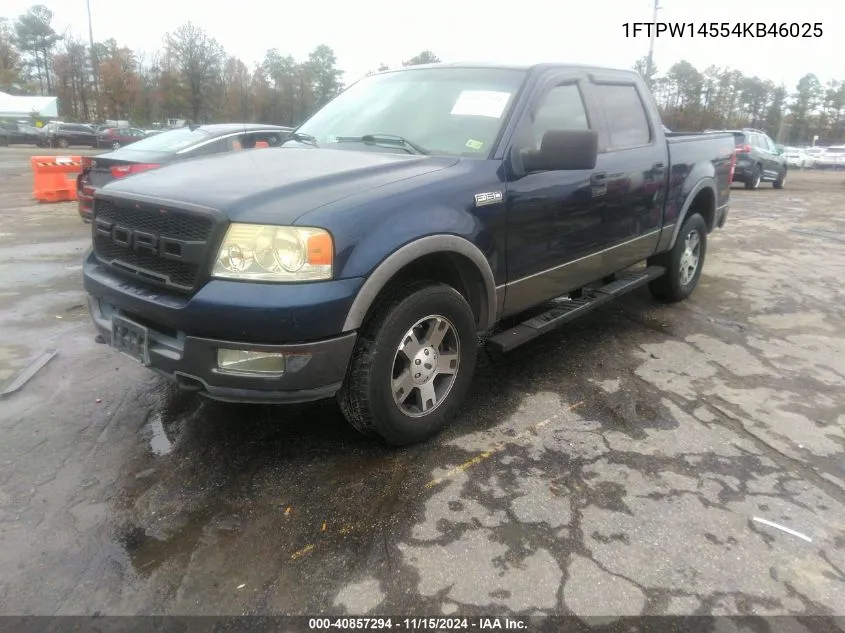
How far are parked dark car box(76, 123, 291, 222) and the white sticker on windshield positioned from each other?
3.68m

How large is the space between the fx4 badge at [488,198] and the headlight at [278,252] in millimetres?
935

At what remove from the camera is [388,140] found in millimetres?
3627

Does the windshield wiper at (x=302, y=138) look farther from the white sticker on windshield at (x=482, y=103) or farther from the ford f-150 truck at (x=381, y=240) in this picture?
the white sticker on windshield at (x=482, y=103)

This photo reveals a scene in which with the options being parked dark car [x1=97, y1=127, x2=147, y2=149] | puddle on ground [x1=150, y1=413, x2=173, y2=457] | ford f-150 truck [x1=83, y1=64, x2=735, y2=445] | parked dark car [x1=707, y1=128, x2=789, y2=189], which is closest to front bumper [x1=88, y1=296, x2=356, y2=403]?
ford f-150 truck [x1=83, y1=64, x2=735, y2=445]

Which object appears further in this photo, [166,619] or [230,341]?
[230,341]

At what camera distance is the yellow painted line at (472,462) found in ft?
8.02

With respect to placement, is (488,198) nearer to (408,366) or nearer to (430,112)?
(430,112)

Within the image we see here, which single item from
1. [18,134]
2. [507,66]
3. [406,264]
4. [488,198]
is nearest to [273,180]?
[406,264]

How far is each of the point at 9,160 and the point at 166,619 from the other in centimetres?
2901

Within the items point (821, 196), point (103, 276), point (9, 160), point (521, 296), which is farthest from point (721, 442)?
point (9, 160)

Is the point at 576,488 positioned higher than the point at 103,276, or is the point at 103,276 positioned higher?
the point at 103,276

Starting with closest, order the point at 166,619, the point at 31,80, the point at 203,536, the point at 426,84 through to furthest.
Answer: the point at 166,619 → the point at 203,536 → the point at 426,84 → the point at 31,80

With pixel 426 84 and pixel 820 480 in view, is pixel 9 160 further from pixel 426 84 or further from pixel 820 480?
pixel 820 480

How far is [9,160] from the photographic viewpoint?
25156 mm
